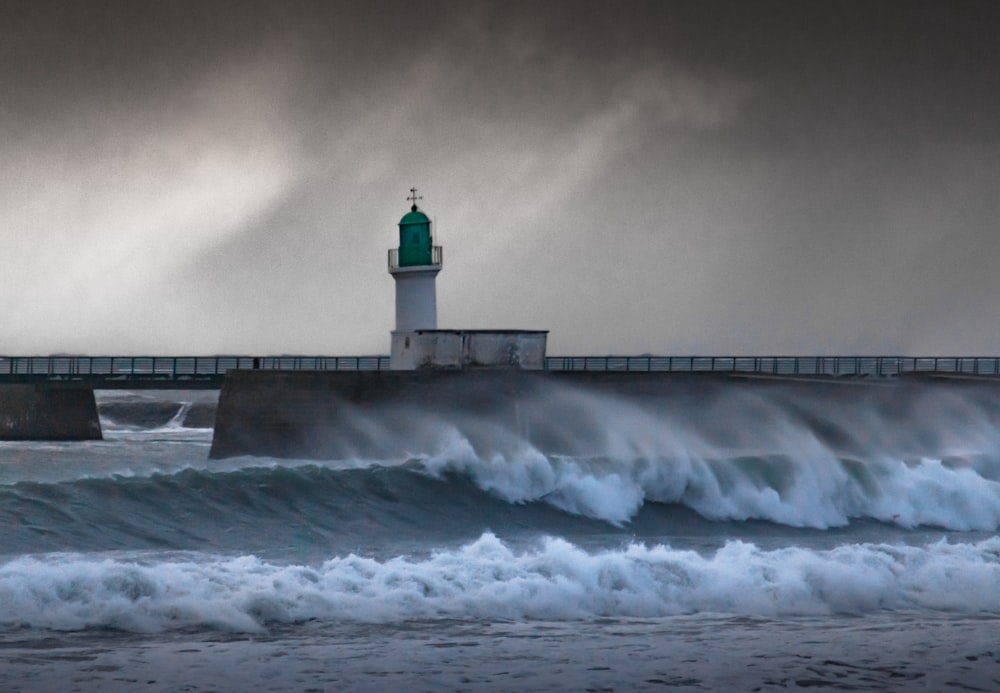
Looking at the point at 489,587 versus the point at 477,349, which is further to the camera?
the point at 477,349

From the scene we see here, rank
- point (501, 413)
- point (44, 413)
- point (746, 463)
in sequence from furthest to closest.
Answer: point (44, 413), point (501, 413), point (746, 463)

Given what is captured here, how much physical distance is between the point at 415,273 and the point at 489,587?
16646 mm

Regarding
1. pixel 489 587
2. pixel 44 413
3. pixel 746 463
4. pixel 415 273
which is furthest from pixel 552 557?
pixel 44 413

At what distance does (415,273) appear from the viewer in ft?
96.7

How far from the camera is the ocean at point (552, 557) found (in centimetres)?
1038

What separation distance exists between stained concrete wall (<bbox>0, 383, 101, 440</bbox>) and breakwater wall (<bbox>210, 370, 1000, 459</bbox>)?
1210 cm

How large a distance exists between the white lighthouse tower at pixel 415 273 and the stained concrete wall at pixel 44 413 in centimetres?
943

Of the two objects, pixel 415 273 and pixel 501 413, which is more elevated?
pixel 415 273

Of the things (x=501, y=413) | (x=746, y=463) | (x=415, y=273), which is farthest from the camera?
(x=415, y=273)

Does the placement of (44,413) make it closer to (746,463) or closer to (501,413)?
(501,413)

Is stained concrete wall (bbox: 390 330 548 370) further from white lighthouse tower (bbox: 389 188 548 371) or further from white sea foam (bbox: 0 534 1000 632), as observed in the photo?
white sea foam (bbox: 0 534 1000 632)

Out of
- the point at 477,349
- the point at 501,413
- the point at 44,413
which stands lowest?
the point at 501,413

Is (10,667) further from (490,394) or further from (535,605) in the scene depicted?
(490,394)

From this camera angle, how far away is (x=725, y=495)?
21.9m
